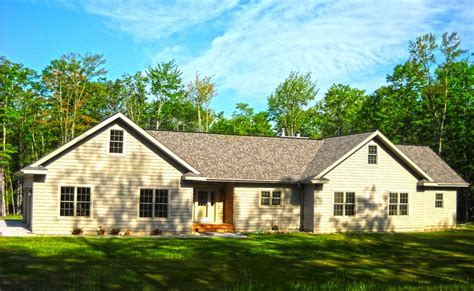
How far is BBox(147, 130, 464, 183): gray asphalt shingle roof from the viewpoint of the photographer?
33.9 m

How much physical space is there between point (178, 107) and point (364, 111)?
79.9 feet

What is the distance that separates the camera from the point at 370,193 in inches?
1389

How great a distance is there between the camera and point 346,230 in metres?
34.5

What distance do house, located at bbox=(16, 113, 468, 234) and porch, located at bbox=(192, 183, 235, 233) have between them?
0.06m

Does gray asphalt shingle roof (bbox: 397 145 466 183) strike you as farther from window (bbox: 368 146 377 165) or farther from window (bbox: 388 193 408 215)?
window (bbox: 368 146 377 165)

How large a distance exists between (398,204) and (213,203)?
12.6 m

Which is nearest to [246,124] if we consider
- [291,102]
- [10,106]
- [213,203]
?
[291,102]

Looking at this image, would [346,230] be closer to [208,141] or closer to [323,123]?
[208,141]

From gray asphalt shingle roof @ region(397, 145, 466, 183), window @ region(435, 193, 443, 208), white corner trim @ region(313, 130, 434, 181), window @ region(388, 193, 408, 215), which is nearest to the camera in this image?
white corner trim @ region(313, 130, 434, 181)

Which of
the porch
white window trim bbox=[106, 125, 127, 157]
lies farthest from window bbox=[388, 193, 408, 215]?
white window trim bbox=[106, 125, 127, 157]

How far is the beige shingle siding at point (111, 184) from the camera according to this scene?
27906 mm

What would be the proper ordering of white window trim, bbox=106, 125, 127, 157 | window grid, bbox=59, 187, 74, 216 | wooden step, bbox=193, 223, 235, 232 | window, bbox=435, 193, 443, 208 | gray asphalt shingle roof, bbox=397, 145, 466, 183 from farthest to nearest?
gray asphalt shingle roof, bbox=397, 145, 466, 183 < window, bbox=435, 193, 443, 208 < wooden step, bbox=193, 223, 235, 232 < white window trim, bbox=106, 125, 127, 157 < window grid, bbox=59, 187, 74, 216

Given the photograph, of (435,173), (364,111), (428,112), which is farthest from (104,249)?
(364,111)

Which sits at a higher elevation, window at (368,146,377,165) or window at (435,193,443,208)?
window at (368,146,377,165)
